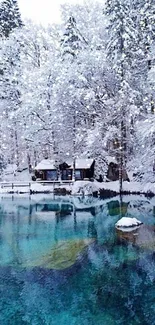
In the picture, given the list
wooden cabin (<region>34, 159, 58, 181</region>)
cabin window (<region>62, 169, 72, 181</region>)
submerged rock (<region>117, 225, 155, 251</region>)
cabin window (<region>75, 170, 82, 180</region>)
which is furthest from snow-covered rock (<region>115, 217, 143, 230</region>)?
wooden cabin (<region>34, 159, 58, 181</region>)

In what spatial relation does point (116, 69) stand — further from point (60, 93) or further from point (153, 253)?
point (153, 253)

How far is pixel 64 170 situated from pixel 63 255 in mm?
27853

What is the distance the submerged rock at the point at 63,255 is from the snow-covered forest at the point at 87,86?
13167 mm

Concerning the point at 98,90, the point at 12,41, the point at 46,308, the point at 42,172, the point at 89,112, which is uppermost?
the point at 12,41

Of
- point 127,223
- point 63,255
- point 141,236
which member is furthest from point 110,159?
point 63,255

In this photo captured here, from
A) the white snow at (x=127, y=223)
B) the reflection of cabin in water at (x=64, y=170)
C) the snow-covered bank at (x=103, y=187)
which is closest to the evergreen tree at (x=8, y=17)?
the reflection of cabin in water at (x=64, y=170)

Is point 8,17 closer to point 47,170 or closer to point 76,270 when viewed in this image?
point 47,170

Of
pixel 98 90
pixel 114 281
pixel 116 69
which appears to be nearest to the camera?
pixel 114 281

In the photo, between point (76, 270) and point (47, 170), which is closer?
point (76, 270)

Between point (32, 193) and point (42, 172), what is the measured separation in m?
6.01

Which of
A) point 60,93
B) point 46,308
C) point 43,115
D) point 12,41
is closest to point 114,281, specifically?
point 46,308

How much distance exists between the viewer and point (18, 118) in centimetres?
4544

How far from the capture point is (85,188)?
3747cm

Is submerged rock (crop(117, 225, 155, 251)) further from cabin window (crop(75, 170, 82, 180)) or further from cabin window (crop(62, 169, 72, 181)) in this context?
cabin window (crop(62, 169, 72, 181))
